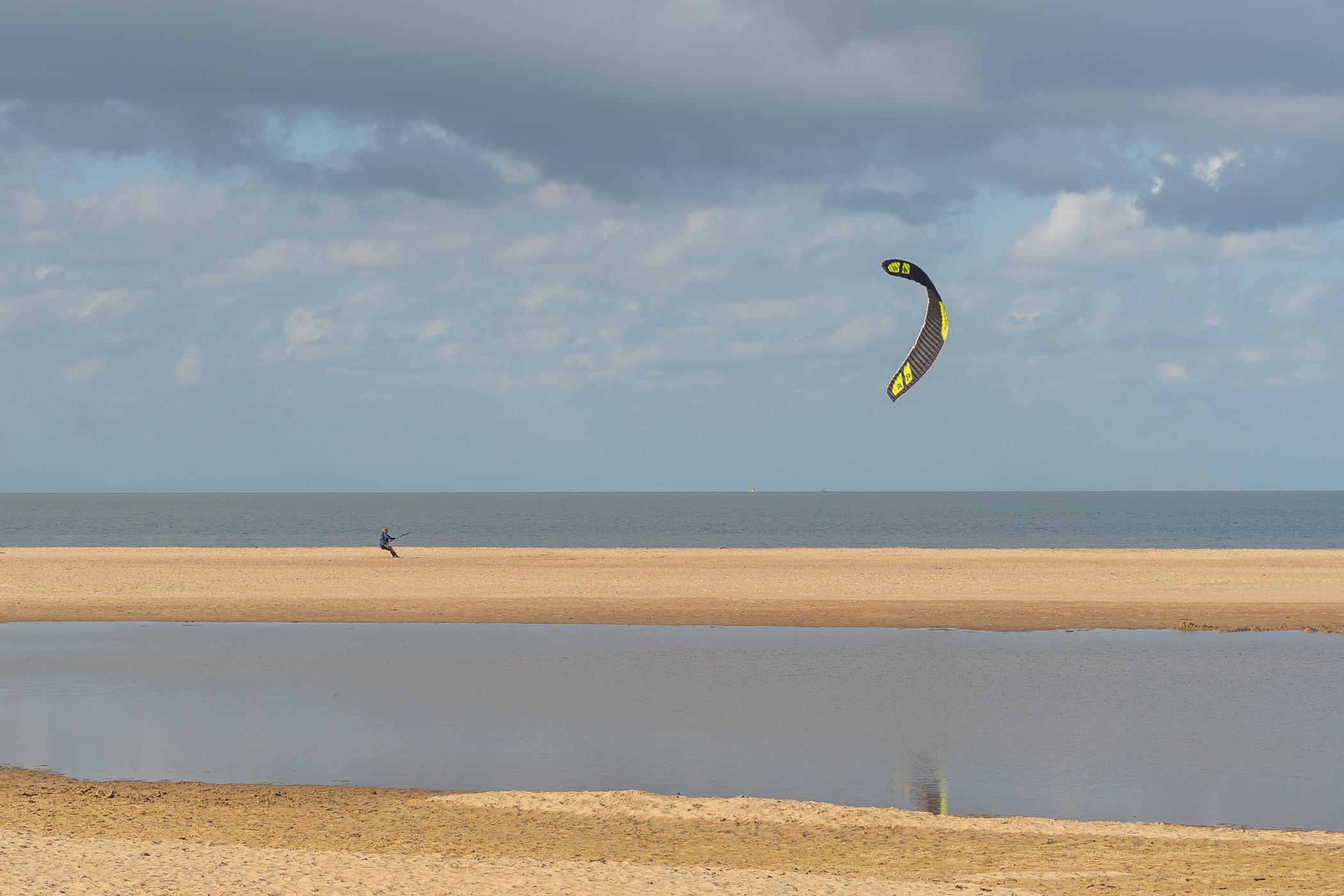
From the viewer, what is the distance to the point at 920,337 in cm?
2761

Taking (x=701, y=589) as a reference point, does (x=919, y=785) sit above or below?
below

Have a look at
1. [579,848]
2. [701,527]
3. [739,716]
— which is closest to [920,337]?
[739,716]

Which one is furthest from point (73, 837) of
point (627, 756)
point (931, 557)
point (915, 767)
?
point (931, 557)

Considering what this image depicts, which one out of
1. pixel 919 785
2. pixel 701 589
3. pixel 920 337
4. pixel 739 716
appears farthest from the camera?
pixel 701 589

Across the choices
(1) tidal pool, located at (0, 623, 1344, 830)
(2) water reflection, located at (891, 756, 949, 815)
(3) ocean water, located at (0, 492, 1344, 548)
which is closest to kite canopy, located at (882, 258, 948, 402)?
(1) tidal pool, located at (0, 623, 1344, 830)

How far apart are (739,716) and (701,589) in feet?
66.2

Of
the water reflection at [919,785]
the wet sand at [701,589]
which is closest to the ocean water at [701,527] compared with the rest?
the wet sand at [701,589]

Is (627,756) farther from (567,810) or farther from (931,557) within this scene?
(931,557)

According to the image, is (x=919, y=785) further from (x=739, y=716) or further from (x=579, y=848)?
(x=739, y=716)

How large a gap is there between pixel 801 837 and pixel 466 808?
3330 millimetres

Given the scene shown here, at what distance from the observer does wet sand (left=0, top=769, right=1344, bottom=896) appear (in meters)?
9.68

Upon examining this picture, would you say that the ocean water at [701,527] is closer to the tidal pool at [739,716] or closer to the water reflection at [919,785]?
the tidal pool at [739,716]

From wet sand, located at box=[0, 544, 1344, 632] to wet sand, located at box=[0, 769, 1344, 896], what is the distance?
17979mm

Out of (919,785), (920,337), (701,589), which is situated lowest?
(919,785)
